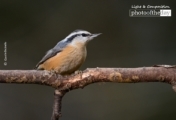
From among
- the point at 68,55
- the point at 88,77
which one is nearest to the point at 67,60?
the point at 68,55

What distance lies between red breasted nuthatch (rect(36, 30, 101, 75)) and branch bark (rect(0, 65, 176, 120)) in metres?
0.11

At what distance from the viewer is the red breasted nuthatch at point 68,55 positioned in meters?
1.36

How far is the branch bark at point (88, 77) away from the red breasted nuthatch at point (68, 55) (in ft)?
0.38

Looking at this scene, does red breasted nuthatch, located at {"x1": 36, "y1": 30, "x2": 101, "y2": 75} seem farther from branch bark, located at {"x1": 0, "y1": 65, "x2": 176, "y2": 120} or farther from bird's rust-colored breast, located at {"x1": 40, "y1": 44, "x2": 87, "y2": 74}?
branch bark, located at {"x1": 0, "y1": 65, "x2": 176, "y2": 120}

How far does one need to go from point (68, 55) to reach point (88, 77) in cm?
19

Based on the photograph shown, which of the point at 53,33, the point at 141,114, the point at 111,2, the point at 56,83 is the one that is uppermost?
the point at 111,2

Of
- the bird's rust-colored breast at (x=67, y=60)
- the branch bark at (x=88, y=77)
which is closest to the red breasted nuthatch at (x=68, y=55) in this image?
the bird's rust-colored breast at (x=67, y=60)

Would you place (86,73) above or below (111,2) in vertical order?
below

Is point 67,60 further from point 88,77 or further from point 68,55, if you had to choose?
point 88,77

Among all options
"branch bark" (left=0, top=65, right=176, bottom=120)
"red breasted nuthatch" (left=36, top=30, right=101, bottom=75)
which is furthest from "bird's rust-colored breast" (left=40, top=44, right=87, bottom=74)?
"branch bark" (left=0, top=65, right=176, bottom=120)

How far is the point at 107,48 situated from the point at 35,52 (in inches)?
16.8

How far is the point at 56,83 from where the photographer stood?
48.7 inches

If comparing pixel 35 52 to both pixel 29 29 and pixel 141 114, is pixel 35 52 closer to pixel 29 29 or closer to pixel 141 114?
pixel 29 29

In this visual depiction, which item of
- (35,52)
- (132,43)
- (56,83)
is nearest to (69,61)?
(56,83)
